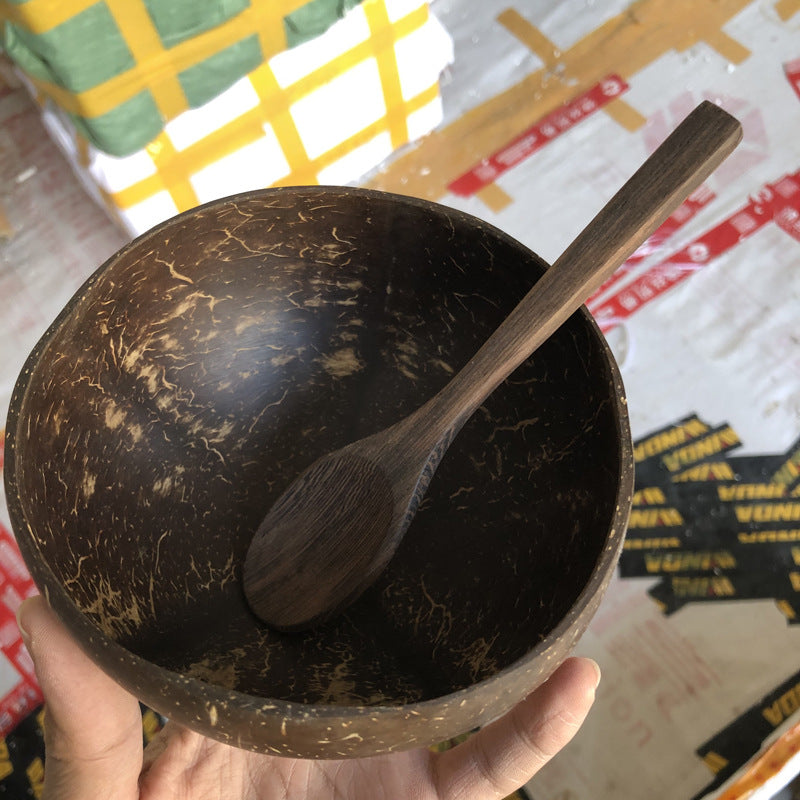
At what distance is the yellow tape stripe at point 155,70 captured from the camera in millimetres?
693

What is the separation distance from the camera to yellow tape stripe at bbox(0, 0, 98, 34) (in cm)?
61

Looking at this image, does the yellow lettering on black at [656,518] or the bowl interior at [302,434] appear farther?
the yellow lettering on black at [656,518]

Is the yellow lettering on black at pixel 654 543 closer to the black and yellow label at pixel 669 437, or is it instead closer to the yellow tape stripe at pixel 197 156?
the black and yellow label at pixel 669 437

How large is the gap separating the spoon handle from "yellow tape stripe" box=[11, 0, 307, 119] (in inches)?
16.3

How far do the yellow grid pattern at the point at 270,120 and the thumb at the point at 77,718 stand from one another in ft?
1.44

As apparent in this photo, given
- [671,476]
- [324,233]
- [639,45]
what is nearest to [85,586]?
[324,233]

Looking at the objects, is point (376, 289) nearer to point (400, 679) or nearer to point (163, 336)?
point (163, 336)

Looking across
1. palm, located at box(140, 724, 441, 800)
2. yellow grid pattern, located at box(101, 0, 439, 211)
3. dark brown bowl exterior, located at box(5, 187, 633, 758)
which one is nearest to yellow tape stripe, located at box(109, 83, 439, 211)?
yellow grid pattern, located at box(101, 0, 439, 211)

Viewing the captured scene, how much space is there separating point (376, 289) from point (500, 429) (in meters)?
0.14

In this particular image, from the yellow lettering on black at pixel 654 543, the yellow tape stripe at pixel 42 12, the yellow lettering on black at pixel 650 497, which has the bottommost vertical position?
the yellow lettering on black at pixel 654 543

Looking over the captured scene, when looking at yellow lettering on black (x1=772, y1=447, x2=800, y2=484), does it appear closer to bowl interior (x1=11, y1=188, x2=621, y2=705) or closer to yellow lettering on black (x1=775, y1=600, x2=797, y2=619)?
yellow lettering on black (x1=775, y1=600, x2=797, y2=619)

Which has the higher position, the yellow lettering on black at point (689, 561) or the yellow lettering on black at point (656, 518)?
the yellow lettering on black at point (656, 518)

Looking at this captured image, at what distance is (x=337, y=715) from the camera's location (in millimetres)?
373

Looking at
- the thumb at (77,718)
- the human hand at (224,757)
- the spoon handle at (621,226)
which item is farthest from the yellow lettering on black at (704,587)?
the thumb at (77,718)
